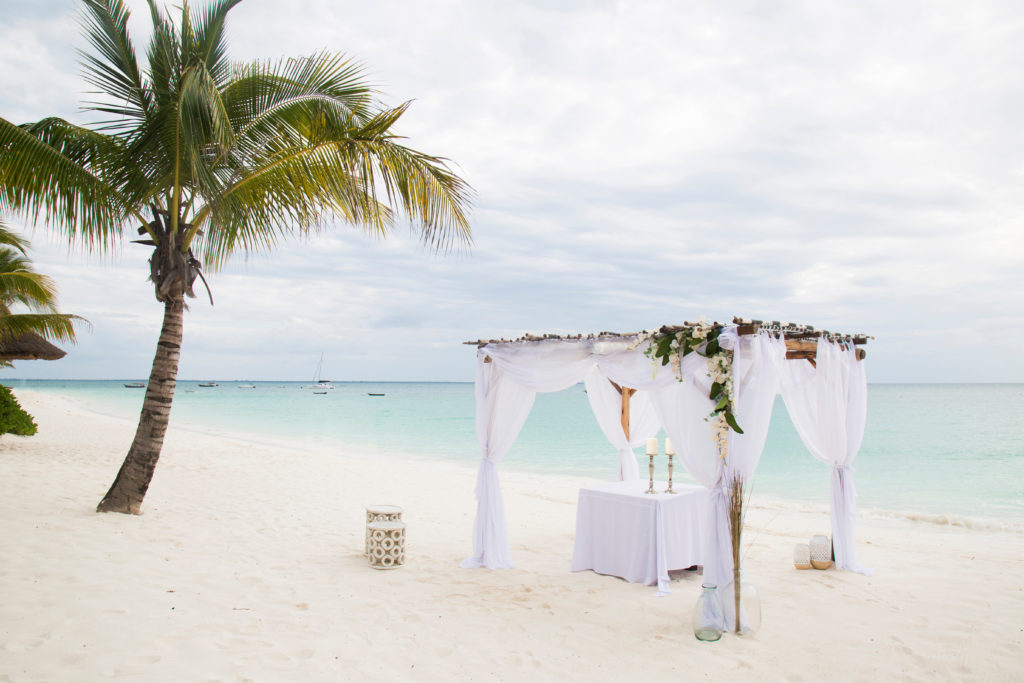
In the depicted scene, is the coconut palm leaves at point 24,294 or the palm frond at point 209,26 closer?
the palm frond at point 209,26

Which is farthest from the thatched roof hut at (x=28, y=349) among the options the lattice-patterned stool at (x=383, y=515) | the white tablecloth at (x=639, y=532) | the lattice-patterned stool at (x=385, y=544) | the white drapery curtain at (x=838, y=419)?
Answer: the white drapery curtain at (x=838, y=419)

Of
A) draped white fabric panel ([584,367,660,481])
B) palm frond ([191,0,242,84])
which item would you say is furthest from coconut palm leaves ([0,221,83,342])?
draped white fabric panel ([584,367,660,481])

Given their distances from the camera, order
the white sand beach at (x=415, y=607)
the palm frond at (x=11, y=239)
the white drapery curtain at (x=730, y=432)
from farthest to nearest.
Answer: the palm frond at (x=11, y=239), the white drapery curtain at (x=730, y=432), the white sand beach at (x=415, y=607)

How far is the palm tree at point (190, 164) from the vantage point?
18.5 ft

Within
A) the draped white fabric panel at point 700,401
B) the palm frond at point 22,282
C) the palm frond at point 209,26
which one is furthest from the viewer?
the palm frond at point 22,282

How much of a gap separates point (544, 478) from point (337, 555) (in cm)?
908

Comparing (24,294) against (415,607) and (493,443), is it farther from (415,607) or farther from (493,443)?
(415,607)

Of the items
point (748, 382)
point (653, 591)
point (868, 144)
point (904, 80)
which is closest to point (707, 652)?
point (653, 591)

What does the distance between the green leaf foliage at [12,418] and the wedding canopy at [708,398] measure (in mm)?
9971

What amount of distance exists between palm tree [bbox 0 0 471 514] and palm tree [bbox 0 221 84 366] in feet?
19.3

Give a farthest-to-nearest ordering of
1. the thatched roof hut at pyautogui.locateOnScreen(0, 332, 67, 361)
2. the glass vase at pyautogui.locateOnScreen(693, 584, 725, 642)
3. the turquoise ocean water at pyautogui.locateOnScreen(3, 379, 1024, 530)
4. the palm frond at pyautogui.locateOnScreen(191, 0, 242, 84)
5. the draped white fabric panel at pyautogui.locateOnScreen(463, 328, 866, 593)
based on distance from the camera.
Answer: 1. the turquoise ocean water at pyautogui.locateOnScreen(3, 379, 1024, 530)
2. the thatched roof hut at pyautogui.locateOnScreen(0, 332, 67, 361)
3. the palm frond at pyautogui.locateOnScreen(191, 0, 242, 84)
4. the draped white fabric panel at pyautogui.locateOnScreen(463, 328, 866, 593)
5. the glass vase at pyautogui.locateOnScreen(693, 584, 725, 642)

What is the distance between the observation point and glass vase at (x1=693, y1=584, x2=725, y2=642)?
154 inches

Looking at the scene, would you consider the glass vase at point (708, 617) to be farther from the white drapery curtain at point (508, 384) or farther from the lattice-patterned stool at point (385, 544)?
the lattice-patterned stool at point (385, 544)

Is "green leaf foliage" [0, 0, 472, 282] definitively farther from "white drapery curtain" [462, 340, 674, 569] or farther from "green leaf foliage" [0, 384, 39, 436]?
"green leaf foliage" [0, 384, 39, 436]
